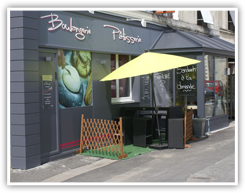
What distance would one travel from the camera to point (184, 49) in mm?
11477

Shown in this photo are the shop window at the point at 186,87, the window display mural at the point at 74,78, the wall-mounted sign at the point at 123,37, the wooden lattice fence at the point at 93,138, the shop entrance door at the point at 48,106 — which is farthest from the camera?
the shop window at the point at 186,87

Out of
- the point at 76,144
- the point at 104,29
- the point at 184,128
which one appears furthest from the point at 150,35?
the point at 76,144

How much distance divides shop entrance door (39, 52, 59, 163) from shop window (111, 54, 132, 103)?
8.95ft

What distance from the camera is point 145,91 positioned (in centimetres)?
1172

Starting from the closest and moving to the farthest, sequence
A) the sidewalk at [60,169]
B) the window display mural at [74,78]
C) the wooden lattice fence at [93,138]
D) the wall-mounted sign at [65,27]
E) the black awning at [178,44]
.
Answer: the sidewalk at [60,169]
the wall-mounted sign at [65,27]
the window display mural at [74,78]
the wooden lattice fence at [93,138]
the black awning at [178,44]

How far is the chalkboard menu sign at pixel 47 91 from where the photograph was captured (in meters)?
7.95

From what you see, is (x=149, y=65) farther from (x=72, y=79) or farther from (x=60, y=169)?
(x=60, y=169)

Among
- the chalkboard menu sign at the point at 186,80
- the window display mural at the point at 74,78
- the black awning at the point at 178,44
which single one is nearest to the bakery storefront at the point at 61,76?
the window display mural at the point at 74,78

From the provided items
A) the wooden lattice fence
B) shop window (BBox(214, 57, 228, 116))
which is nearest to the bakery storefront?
the wooden lattice fence

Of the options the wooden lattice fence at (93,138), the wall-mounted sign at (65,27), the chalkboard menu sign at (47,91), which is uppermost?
the wall-mounted sign at (65,27)

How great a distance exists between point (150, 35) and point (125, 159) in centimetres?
546

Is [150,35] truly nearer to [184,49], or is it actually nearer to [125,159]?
[184,49]

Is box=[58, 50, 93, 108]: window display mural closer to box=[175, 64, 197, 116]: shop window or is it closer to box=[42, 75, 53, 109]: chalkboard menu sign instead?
box=[42, 75, 53, 109]: chalkboard menu sign

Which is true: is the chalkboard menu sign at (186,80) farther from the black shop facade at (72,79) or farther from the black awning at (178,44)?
the black awning at (178,44)
